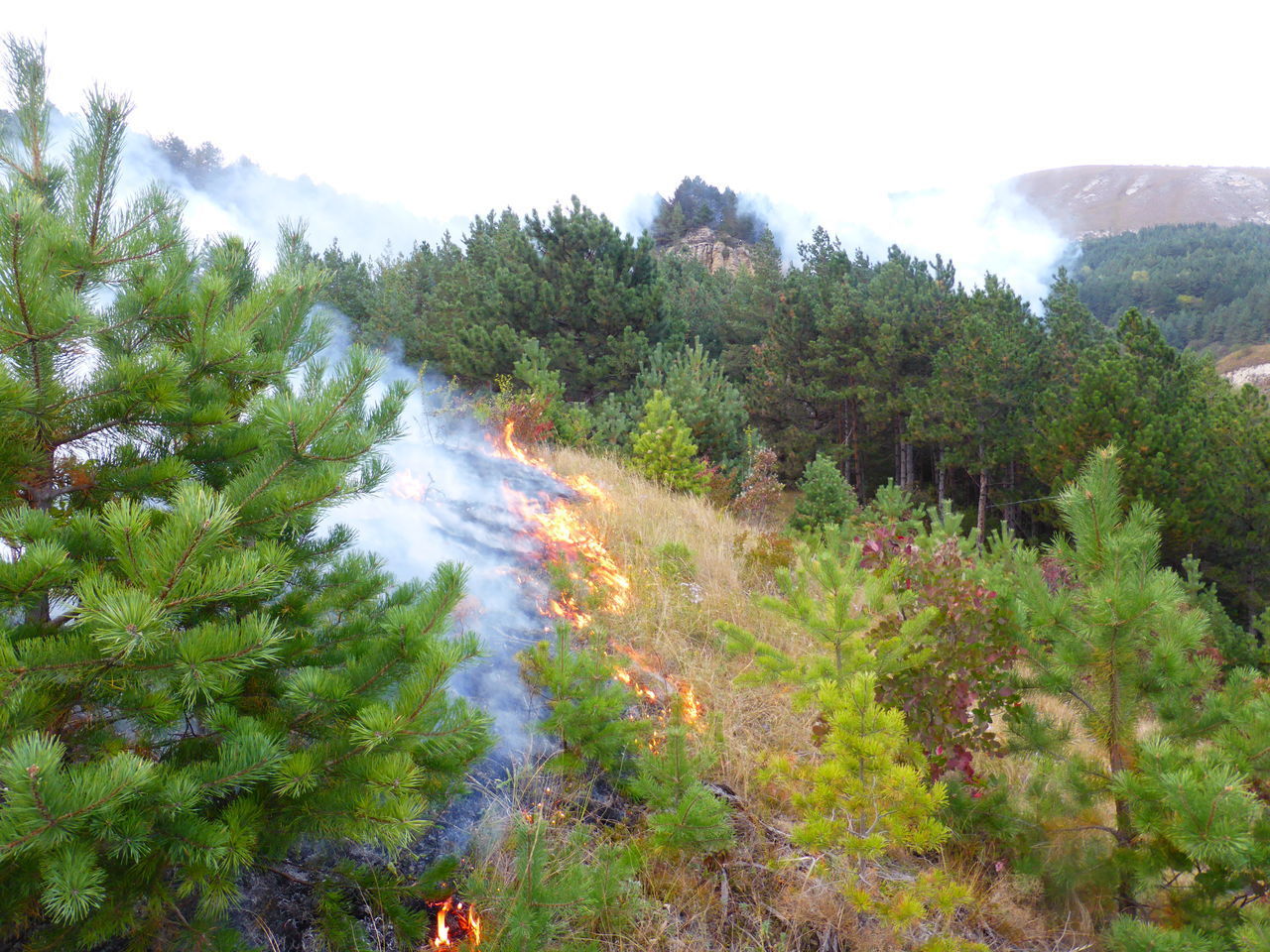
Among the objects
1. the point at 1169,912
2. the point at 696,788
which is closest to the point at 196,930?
the point at 696,788

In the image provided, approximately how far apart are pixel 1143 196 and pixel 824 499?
122m

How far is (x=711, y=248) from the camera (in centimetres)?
4391

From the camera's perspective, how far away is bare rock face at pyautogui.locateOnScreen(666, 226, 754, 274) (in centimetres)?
4244

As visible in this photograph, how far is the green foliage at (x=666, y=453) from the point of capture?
8.98 metres

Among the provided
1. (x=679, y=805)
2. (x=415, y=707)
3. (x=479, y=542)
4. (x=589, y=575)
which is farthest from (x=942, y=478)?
(x=415, y=707)

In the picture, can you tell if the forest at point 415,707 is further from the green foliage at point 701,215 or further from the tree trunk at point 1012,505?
the green foliage at point 701,215

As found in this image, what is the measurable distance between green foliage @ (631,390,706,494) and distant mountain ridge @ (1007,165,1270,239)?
100 metres

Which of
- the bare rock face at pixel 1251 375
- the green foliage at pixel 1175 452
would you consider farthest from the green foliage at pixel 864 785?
the bare rock face at pixel 1251 375

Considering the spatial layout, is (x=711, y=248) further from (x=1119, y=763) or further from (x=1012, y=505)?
(x=1119, y=763)

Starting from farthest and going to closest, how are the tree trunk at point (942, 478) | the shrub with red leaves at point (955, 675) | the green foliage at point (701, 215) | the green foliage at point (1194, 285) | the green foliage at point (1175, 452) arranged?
the green foliage at point (701, 215), the green foliage at point (1194, 285), the tree trunk at point (942, 478), the green foliage at point (1175, 452), the shrub with red leaves at point (955, 675)

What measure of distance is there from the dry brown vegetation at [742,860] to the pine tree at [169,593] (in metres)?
0.89

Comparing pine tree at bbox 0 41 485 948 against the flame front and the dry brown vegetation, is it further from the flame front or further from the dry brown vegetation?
the flame front

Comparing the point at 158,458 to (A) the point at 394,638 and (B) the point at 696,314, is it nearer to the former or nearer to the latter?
(A) the point at 394,638

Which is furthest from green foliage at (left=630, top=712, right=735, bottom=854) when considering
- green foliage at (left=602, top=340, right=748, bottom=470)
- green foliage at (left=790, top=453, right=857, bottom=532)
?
green foliage at (left=790, top=453, right=857, bottom=532)
